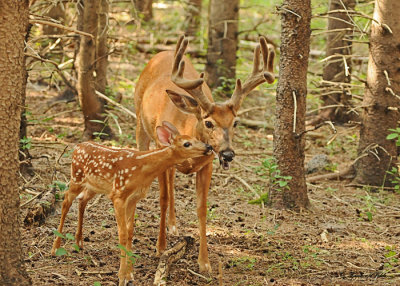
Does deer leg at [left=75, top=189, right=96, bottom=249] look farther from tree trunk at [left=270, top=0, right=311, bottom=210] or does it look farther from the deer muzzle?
tree trunk at [left=270, top=0, right=311, bottom=210]

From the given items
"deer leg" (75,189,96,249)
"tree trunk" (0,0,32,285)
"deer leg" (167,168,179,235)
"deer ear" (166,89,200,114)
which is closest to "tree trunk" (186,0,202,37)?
"deer leg" (167,168,179,235)

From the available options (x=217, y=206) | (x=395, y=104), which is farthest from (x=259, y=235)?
(x=395, y=104)

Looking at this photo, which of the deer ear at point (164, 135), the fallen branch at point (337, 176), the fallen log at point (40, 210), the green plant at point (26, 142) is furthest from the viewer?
the fallen branch at point (337, 176)

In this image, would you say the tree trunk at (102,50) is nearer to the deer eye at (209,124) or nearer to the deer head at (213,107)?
the deer head at (213,107)

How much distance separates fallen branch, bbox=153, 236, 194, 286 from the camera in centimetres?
493

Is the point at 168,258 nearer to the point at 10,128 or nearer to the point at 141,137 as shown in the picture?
the point at 10,128

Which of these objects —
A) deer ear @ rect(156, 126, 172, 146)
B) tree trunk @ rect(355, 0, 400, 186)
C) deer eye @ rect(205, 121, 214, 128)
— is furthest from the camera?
tree trunk @ rect(355, 0, 400, 186)

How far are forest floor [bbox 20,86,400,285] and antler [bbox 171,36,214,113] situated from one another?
4.89ft

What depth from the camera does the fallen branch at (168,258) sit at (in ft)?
16.2

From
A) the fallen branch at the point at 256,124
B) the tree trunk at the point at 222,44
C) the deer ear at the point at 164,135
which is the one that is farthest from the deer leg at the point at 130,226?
the tree trunk at the point at 222,44

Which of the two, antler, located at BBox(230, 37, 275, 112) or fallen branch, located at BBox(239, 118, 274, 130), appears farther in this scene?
fallen branch, located at BBox(239, 118, 274, 130)

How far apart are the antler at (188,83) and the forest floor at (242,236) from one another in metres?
1.49

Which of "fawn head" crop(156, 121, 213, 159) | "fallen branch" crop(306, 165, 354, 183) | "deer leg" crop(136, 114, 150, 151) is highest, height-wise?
"fawn head" crop(156, 121, 213, 159)

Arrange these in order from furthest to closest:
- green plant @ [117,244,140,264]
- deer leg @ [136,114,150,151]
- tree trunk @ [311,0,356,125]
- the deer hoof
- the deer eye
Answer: tree trunk @ [311,0,356,125]
deer leg @ [136,114,150,151]
the deer hoof
the deer eye
green plant @ [117,244,140,264]
